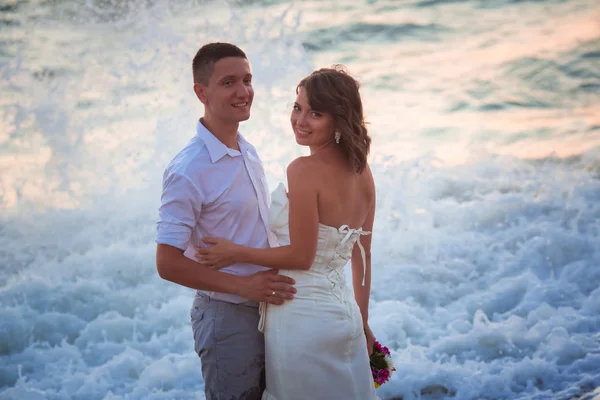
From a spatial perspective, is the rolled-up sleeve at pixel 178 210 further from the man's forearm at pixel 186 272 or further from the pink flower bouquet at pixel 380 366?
the pink flower bouquet at pixel 380 366

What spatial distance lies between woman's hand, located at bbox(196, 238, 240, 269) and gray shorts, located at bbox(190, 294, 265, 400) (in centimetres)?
22

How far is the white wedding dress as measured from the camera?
2691 mm

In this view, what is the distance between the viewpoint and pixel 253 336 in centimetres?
280

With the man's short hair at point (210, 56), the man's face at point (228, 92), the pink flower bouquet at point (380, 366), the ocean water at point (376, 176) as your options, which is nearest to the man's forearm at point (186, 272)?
the man's face at point (228, 92)

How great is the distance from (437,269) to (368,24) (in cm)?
649

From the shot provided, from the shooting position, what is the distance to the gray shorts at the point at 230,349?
276 cm

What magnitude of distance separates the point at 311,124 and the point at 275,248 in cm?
→ 55

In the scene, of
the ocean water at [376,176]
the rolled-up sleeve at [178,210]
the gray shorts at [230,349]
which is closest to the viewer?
the rolled-up sleeve at [178,210]

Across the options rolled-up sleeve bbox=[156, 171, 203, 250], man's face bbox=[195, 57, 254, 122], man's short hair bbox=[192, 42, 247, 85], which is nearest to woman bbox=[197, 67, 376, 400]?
rolled-up sleeve bbox=[156, 171, 203, 250]

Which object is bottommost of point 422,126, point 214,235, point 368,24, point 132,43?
point 214,235

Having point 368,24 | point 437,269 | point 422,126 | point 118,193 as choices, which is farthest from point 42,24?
point 437,269

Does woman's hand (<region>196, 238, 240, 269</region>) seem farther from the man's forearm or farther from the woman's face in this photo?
the woman's face

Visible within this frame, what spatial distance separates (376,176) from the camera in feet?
31.8

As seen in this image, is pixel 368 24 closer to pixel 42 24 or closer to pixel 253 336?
pixel 42 24
